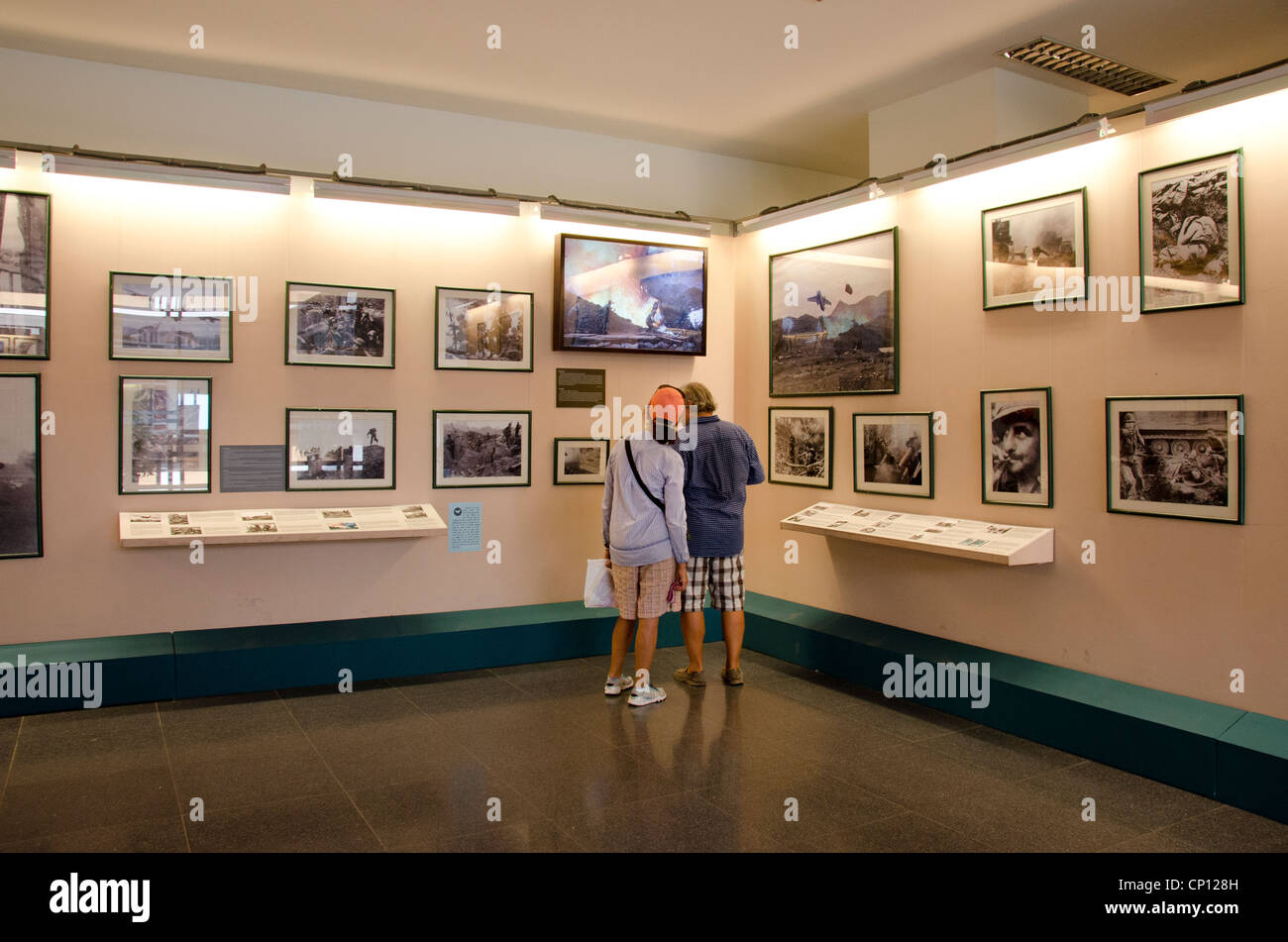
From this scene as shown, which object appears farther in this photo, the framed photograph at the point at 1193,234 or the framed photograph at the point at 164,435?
the framed photograph at the point at 164,435

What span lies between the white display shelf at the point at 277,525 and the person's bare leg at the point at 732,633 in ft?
7.53

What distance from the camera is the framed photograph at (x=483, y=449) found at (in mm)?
8023

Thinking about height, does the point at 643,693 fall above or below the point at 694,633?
below

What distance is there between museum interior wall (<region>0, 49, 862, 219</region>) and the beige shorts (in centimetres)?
373

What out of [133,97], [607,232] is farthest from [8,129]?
[607,232]

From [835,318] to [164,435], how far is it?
5.35m

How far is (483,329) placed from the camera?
814 cm

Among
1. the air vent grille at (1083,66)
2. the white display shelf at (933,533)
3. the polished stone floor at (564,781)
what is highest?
the air vent grille at (1083,66)

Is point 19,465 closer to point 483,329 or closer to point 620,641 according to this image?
point 483,329

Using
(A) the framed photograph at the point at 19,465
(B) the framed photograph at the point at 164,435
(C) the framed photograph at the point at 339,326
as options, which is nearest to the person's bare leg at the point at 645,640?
(C) the framed photograph at the point at 339,326

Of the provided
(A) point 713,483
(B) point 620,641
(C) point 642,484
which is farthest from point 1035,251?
(B) point 620,641

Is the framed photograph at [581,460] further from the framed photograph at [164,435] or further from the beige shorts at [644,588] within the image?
the framed photograph at [164,435]

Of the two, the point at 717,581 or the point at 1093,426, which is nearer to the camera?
the point at 1093,426

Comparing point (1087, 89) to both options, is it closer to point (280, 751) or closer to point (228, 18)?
point (228, 18)
